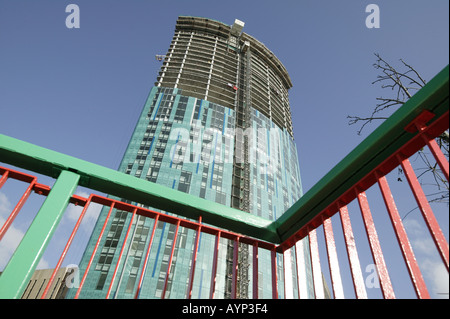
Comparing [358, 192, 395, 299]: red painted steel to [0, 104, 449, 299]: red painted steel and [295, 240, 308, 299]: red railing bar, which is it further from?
[295, 240, 308, 299]: red railing bar

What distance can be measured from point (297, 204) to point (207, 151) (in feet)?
144

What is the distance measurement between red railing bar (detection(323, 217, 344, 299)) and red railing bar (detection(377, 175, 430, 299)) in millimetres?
549

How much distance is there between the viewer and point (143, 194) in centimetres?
234

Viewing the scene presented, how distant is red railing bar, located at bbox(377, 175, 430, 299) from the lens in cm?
134

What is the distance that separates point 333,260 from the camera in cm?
200

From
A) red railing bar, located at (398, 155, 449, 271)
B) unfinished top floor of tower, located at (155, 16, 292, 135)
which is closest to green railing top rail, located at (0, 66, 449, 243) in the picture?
red railing bar, located at (398, 155, 449, 271)

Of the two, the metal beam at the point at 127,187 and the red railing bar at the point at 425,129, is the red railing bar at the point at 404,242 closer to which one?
the red railing bar at the point at 425,129

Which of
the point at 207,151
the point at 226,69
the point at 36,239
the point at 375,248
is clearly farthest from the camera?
the point at 226,69

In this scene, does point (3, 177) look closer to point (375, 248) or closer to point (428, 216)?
point (375, 248)

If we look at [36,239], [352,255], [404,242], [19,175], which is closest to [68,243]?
[36,239]

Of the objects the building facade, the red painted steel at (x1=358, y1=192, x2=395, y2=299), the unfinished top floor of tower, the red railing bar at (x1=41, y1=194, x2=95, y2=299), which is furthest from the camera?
the unfinished top floor of tower
